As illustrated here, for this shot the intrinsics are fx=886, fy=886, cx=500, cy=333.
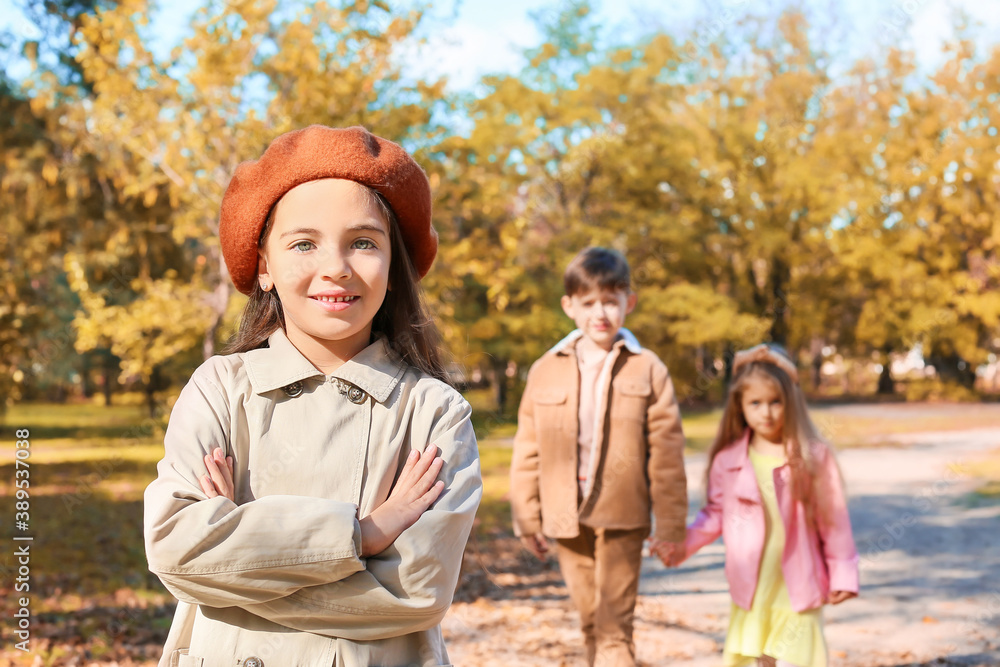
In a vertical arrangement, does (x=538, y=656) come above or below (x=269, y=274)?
below

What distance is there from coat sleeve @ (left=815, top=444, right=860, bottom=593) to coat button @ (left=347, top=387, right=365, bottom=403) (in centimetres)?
256

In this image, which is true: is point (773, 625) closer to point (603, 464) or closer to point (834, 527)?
point (834, 527)

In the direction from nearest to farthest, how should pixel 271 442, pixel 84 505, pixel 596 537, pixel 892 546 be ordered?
pixel 271 442 → pixel 596 537 → pixel 892 546 → pixel 84 505

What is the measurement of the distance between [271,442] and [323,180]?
55 cm

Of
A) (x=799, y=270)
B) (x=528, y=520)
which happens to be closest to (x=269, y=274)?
(x=528, y=520)

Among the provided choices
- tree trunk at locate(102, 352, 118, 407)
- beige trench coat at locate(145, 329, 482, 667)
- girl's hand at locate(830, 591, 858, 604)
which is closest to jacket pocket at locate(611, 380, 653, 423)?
girl's hand at locate(830, 591, 858, 604)

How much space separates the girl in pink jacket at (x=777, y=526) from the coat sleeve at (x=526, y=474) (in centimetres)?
66

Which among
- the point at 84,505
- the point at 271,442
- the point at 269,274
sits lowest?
the point at 84,505

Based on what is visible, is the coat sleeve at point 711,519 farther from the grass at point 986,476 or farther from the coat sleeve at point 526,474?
the grass at point 986,476

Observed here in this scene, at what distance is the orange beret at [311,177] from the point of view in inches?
72.6

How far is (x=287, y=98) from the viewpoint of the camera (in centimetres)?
661

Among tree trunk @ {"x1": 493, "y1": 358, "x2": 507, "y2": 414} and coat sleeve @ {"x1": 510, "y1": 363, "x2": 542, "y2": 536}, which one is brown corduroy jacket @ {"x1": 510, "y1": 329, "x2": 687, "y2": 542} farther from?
tree trunk @ {"x1": 493, "y1": 358, "x2": 507, "y2": 414}

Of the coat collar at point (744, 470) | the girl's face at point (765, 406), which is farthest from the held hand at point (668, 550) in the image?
the girl's face at point (765, 406)

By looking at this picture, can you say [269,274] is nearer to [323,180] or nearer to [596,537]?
[323,180]
